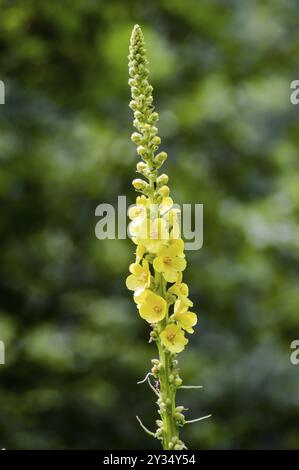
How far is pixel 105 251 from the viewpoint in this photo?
21.8ft

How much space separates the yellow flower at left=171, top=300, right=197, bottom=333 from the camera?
1672 mm

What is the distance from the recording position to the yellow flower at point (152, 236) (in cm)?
160

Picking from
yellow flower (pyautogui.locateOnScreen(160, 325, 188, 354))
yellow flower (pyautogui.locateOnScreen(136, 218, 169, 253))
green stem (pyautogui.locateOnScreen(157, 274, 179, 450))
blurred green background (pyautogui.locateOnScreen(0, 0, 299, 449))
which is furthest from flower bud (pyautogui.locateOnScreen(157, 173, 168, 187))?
blurred green background (pyautogui.locateOnScreen(0, 0, 299, 449))

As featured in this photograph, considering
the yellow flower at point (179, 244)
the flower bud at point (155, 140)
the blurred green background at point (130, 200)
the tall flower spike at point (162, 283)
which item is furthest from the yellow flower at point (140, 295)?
the blurred green background at point (130, 200)

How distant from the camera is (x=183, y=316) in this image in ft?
5.62

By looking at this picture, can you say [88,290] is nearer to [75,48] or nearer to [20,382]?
[20,382]

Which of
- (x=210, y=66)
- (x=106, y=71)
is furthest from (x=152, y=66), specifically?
(x=210, y=66)

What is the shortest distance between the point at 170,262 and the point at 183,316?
16cm

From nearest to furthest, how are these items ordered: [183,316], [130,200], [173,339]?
[173,339] → [183,316] → [130,200]

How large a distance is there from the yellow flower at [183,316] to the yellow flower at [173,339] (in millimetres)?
47

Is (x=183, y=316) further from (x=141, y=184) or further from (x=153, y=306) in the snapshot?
(x=141, y=184)

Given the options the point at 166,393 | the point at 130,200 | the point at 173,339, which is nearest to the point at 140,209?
the point at 173,339

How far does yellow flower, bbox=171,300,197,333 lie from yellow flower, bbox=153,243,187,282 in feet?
0.30

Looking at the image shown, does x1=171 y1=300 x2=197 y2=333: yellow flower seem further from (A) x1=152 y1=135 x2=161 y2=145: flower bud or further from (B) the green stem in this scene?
(A) x1=152 y1=135 x2=161 y2=145: flower bud
